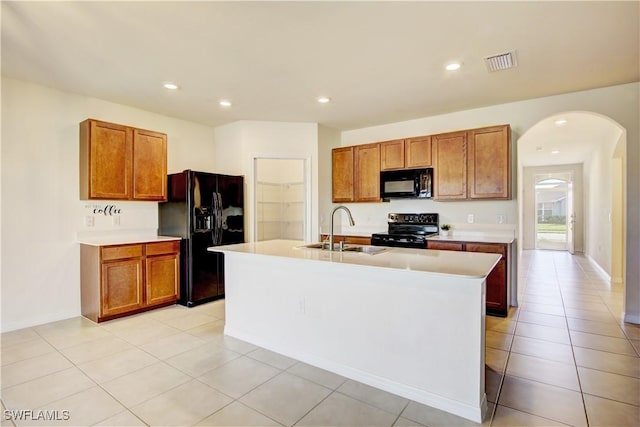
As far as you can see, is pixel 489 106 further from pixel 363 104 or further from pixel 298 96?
pixel 298 96

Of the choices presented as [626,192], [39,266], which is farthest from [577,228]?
[39,266]

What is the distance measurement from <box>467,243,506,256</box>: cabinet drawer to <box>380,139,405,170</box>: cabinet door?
150 centimetres

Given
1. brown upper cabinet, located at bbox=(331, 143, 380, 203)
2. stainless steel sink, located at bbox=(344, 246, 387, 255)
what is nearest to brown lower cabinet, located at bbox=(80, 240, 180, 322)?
stainless steel sink, located at bbox=(344, 246, 387, 255)

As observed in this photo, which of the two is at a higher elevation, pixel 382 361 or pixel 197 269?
pixel 197 269

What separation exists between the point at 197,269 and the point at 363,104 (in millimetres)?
3006

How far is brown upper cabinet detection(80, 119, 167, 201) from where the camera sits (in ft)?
12.0

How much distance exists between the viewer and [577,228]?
923cm

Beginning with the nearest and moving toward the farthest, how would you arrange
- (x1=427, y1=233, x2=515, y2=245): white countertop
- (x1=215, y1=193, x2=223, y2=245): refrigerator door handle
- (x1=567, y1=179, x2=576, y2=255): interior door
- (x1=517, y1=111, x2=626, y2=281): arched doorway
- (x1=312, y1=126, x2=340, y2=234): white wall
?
(x1=427, y1=233, x2=515, y2=245): white countertop
(x1=215, y1=193, x2=223, y2=245): refrigerator door handle
(x1=517, y1=111, x2=626, y2=281): arched doorway
(x1=312, y1=126, x2=340, y2=234): white wall
(x1=567, y1=179, x2=576, y2=255): interior door

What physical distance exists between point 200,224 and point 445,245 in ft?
10.2

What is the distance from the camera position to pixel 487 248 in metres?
3.73

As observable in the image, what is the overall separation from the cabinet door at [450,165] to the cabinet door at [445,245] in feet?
2.25

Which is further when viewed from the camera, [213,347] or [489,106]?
[489,106]

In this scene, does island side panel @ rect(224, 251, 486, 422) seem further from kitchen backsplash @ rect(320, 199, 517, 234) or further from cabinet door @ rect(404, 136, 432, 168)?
cabinet door @ rect(404, 136, 432, 168)

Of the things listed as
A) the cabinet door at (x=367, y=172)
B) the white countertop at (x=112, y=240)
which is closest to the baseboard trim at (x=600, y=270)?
the cabinet door at (x=367, y=172)
